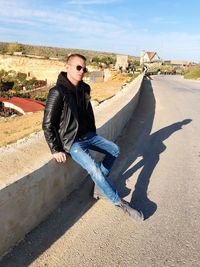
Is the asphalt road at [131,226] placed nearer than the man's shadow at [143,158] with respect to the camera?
Yes

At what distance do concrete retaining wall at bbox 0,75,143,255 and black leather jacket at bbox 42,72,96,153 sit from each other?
0.25 metres

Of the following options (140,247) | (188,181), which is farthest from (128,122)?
(140,247)

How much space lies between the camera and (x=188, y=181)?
6215 mm

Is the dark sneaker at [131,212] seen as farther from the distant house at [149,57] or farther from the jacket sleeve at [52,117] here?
the distant house at [149,57]

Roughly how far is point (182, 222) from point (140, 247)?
2.86 feet

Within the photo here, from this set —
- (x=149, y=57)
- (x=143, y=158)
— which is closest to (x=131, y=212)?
(x=143, y=158)

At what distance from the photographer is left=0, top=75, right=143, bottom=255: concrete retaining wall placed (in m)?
3.63

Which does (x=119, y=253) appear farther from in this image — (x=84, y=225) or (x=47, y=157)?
(x=47, y=157)

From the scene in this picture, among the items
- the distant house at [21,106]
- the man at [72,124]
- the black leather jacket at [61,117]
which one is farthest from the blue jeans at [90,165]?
the distant house at [21,106]

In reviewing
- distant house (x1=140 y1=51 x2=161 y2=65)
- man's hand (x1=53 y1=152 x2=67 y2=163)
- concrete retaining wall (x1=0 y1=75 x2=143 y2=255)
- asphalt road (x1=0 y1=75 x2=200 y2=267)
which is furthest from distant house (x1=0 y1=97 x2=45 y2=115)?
distant house (x1=140 y1=51 x2=161 y2=65)

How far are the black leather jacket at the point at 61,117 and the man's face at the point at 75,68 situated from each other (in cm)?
9

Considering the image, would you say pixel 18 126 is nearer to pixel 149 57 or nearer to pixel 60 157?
pixel 60 157

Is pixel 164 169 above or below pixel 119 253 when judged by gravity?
below

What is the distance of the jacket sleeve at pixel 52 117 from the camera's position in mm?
4328
